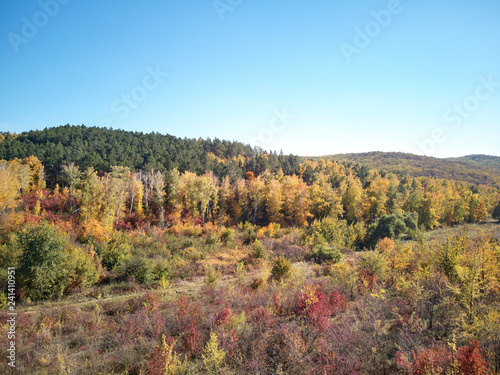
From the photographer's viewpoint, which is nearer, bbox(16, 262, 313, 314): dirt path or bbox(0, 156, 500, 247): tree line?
bbox(16, 262, 313, 314): dirt path

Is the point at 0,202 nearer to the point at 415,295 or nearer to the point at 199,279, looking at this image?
the point at 199,279

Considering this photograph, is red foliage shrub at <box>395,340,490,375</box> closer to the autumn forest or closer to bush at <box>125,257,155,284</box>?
the autumn forest

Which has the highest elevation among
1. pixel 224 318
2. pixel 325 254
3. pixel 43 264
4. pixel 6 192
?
pixel 6 192

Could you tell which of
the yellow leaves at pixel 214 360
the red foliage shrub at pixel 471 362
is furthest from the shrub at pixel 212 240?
the red foliage shrub at pixel 471 362

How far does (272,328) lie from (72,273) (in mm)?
14350

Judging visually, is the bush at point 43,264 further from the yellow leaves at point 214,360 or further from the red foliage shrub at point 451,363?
the red foliage shrub at point 451,363

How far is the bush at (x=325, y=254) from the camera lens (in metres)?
22.6

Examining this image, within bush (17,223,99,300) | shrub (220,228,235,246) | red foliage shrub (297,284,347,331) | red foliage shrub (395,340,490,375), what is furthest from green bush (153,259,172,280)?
red foliage shrub (395,340,490,375)

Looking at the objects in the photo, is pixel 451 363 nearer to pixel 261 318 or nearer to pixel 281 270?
pixel 261 318

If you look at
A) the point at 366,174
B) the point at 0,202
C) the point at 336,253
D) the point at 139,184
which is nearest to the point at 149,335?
the point at 336,253

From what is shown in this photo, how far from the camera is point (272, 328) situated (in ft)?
31.1

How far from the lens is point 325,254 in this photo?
23.1m

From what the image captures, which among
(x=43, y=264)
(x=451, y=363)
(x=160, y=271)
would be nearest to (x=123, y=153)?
(x=160, y=271)

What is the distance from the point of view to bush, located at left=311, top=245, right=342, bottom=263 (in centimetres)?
2262
